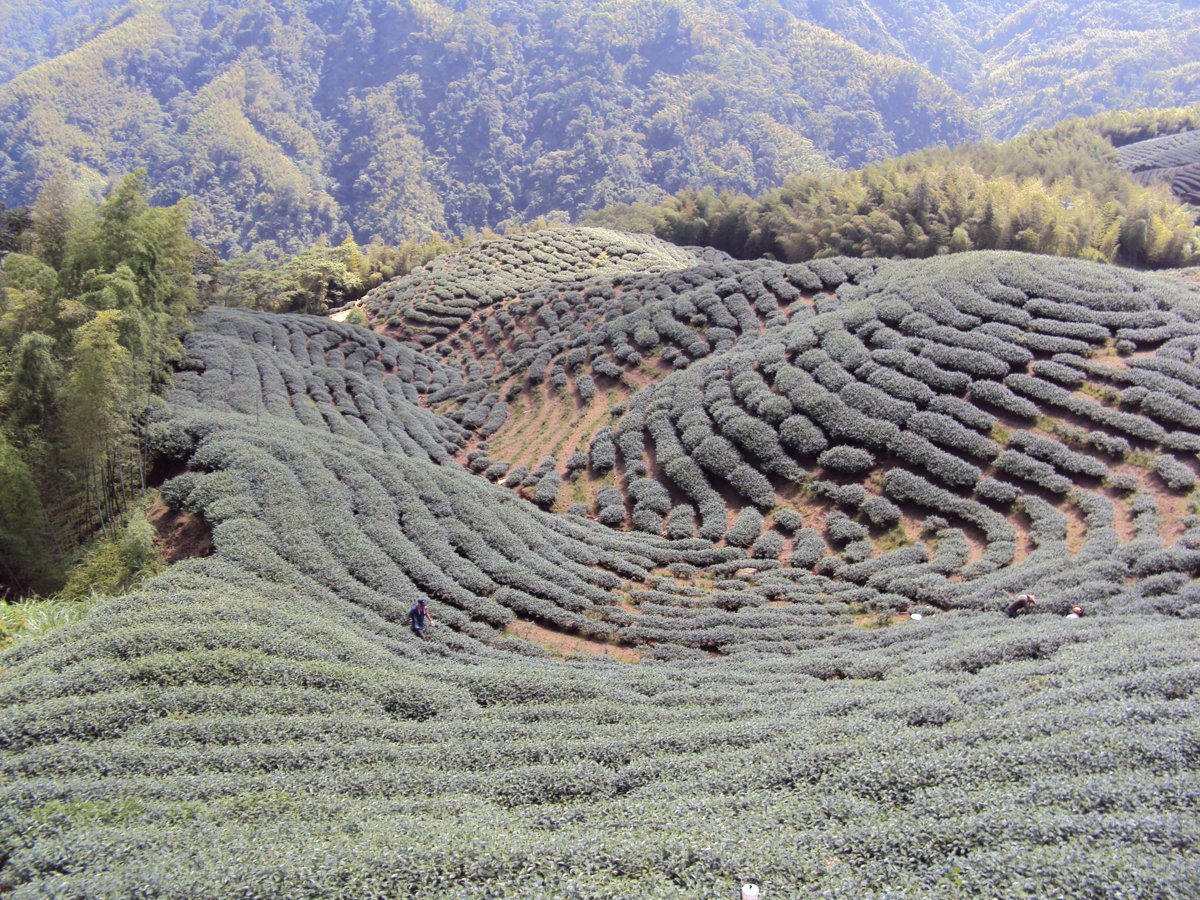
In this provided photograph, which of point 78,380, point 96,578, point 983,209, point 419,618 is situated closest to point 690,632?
point 419,618

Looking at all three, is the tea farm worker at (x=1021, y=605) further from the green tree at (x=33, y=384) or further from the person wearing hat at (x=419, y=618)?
the green tree at (x=33, y=384)

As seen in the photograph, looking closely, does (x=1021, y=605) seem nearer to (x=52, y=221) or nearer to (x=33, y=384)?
(x=33, y=384)

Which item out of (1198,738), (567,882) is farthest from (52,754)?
(1198,738)

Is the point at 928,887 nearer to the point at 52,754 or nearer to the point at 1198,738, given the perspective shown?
the point at 1198,738

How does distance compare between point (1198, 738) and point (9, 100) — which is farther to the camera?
point (9, 100)

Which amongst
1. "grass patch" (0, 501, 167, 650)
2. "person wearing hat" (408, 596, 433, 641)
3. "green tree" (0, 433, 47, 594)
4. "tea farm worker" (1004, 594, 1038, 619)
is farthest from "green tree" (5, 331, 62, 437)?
"tea farm worker" (1004, 594, 1038, 619)
